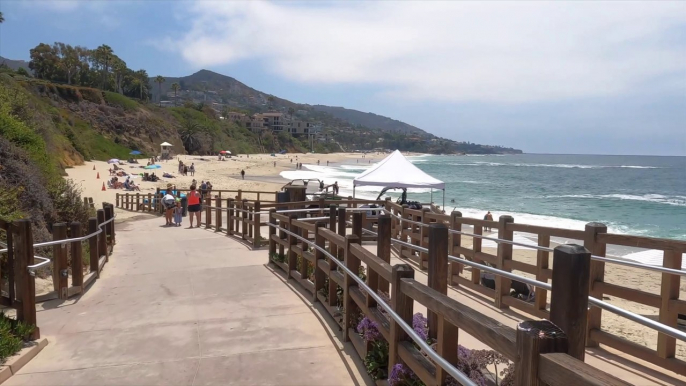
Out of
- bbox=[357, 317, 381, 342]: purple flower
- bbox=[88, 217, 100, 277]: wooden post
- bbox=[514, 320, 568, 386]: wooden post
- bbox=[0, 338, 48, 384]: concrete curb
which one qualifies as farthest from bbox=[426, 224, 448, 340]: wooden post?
bbox=[88, 217, 100, 277]: wooden post

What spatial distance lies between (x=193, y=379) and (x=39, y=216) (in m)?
6.79

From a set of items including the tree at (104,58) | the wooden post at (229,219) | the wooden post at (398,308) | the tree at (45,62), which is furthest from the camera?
the tree at (104,58)

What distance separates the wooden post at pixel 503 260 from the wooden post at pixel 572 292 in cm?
456

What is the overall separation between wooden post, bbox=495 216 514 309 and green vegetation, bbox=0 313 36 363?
17.2 ft

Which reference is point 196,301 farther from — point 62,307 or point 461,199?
point 461,199

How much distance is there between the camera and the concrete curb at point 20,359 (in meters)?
4.32

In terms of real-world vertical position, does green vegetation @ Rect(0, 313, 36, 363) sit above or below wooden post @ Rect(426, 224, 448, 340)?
below

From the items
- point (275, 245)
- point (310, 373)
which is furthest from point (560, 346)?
point (275, 245)

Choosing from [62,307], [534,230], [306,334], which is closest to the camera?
[306,334]

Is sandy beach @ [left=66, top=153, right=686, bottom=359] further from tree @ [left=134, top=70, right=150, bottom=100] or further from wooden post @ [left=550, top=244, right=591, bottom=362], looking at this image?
tree @ [left=134, top=70, right=150, bottom=100]

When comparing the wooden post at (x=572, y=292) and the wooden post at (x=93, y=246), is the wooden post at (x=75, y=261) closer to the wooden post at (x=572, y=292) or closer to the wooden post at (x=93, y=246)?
the wooden post at (x=93, y=246)

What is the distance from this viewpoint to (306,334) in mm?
5383

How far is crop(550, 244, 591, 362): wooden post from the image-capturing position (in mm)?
2021

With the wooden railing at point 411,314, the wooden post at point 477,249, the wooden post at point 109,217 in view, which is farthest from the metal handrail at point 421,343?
the wooden post at point 109,217
